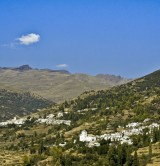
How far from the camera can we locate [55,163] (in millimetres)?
148875

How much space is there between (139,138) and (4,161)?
50.9m

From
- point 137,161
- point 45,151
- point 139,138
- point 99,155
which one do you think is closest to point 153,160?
point 137,161

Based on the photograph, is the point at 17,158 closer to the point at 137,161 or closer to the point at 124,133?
the point at 124,133

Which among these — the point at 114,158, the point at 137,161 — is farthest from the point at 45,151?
the point at 137,161

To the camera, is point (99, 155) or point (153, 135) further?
point (153, 135)

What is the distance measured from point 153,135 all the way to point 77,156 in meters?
30.6

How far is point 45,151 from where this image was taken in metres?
182

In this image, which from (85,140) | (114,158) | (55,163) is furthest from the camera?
(85,140)

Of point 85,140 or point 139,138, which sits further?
point 85,140

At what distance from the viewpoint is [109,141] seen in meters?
178

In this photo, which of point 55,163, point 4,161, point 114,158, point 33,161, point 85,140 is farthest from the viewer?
point 85,140

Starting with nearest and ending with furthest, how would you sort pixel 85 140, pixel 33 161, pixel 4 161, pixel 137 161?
pixel 137 161, pixel 33 161, pixel 4 161, pixel 85 140

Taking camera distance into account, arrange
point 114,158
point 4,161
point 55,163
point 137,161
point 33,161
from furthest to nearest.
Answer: point 4,161
point 33,161
point 55,163
point 114,158
point 137,161

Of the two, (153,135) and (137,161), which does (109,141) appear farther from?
(137,161)
